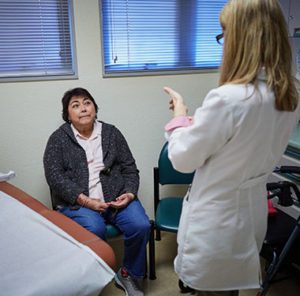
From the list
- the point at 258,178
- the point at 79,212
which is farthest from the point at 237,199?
the point at 79,212

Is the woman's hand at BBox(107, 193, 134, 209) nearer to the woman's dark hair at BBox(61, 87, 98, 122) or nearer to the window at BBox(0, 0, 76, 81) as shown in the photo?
the woman's dark hair at BBox(61, 87, 98, 122)

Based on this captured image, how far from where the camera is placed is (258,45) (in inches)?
38.1

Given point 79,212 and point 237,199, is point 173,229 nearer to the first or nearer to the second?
point 79,212

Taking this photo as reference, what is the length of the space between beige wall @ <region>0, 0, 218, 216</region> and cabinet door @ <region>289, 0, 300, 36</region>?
613 millimetres

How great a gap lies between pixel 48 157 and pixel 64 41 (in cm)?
77

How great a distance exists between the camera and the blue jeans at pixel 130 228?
6.14 ft

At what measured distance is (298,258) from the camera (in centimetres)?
177

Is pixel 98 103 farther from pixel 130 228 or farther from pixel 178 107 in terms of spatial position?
pixel 178 107

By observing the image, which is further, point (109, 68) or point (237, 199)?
point (109, 68)

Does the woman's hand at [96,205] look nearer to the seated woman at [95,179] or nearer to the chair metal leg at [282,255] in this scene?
the seated woman at [95,179]

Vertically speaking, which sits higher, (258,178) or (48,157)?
(258,178)

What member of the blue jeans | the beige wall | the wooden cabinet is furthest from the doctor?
the wooden cabinet

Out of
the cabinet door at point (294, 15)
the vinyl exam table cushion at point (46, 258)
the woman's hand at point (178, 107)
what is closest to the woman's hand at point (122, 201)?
the vinyl exam table cushion at point (46, 258)

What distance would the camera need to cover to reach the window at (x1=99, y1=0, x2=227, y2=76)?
2.25 m
